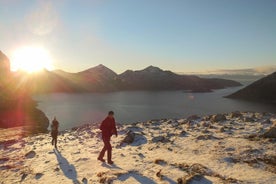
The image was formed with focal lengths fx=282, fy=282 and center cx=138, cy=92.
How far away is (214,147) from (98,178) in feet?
20.7

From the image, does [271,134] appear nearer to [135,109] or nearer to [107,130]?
[107,130]

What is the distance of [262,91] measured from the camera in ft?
460

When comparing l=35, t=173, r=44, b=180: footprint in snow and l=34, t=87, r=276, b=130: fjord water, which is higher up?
l=35, t=173, r=44, b=180: footprint in snow

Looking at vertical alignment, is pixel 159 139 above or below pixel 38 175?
above

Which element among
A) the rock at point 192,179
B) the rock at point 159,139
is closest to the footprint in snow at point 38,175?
the rock at point 192,179

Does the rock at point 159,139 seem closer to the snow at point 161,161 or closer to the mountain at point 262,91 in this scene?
the snow at point 161,161

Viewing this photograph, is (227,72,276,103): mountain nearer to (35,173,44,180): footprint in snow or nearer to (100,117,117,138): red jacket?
(100,117,117,138): red jacket

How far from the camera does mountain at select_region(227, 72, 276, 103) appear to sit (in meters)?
135

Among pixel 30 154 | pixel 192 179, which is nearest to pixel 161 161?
pixel 192 179

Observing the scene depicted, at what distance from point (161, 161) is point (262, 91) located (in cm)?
14173

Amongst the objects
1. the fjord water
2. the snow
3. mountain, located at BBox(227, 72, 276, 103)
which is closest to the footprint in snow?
the snow

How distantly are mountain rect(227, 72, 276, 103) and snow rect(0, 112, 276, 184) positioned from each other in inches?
4992

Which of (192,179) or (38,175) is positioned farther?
(38,175)

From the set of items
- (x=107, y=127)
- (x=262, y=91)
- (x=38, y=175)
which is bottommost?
(x=262, y=91)
